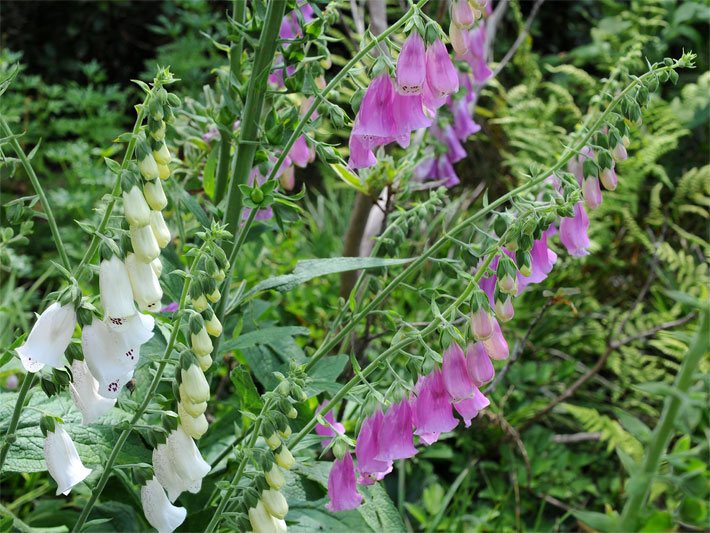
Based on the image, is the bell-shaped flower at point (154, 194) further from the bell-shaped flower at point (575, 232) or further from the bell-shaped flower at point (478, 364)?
the bell-shaped flower at point (575, 232)

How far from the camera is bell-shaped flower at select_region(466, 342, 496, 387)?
43.4 inches

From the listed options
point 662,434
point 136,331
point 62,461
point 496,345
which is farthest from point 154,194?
point 662,434

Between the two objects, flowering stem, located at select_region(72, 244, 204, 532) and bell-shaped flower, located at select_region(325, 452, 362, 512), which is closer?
flowering stem, located at select_region(72, 244, 204, 532)

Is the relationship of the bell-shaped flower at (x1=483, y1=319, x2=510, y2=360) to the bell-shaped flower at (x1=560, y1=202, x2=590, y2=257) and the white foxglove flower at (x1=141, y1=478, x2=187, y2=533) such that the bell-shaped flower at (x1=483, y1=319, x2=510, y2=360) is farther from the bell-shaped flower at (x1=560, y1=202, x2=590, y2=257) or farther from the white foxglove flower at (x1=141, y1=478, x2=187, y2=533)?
the white foxglove flower at (x1=141, y1=478, x2=187, y2=533)

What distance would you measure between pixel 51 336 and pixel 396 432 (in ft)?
1.53

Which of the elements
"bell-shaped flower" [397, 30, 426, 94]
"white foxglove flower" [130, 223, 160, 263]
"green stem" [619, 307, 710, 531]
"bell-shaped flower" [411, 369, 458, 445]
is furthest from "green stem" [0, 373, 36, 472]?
"green stem" [619, 307, 710, 531]

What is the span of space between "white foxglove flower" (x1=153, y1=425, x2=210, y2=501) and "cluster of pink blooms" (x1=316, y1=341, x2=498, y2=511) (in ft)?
0.61

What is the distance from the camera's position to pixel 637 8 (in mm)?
3873

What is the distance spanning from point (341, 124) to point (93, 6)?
14.5 feet

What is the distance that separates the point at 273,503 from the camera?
3.30ft

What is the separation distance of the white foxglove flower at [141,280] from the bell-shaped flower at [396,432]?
14.3 inches

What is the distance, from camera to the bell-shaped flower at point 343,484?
1158mm

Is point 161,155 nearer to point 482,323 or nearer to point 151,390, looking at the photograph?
point 151,390

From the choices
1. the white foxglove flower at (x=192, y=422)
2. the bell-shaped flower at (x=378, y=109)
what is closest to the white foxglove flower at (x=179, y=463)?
the white foxglove flower at (x=192, y=422)
